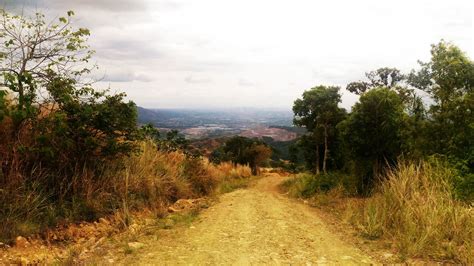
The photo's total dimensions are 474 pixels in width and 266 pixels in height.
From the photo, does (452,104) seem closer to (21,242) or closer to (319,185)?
(319,185)

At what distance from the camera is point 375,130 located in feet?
45.6

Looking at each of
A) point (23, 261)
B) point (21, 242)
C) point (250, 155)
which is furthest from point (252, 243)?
point (250, 155)

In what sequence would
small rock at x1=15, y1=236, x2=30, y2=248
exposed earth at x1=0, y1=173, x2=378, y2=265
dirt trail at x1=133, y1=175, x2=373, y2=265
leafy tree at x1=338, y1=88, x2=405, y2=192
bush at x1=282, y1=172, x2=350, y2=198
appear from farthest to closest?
bush at x1=282, y1=172, x2=350, y2=198, leafy tree at x1=338, y1=88, x2=405, y2=192, small rock at x1=15, y1=236, x2=30, y2=248, dirt trail at x1=133, y1=175, x2=373, y2=265, exposed earth at x1=0, y1=173, x2=378, y2=265

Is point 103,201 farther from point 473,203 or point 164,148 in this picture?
point 473,203

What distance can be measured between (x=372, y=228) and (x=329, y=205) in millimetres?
4634

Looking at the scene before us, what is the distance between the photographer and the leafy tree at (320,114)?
21391mm

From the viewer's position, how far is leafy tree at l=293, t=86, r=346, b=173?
21391 millimetres

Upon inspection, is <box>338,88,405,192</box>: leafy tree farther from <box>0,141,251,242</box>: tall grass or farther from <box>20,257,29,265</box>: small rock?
A: <box>20,257,29,265</box>: small rock

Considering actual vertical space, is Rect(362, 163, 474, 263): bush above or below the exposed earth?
above

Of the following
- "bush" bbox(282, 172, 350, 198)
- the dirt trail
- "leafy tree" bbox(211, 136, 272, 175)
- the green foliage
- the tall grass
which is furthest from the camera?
"leafy tree" bbox(211, 136, 272, 175)

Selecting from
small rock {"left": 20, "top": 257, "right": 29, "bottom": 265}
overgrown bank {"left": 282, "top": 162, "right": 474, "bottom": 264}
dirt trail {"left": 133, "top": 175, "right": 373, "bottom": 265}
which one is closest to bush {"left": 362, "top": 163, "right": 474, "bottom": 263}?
overgrown bank {"left": 282, "top": 162, "right": 474, "bottom": 264}

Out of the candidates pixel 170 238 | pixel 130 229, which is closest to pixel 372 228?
pixel 170 238

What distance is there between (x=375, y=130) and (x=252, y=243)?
8.61 m

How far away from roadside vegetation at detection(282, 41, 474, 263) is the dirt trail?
3.00 feet
